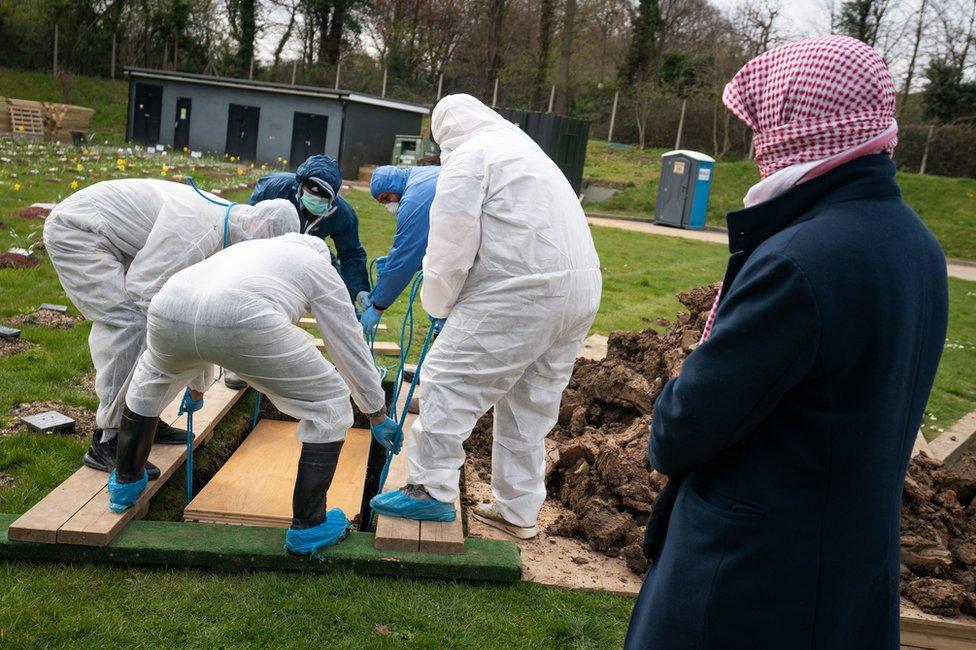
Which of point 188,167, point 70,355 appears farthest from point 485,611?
point 188,167

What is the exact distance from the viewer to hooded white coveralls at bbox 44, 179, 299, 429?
378 centimetres

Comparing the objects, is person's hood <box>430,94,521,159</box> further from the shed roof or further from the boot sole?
the shed roof

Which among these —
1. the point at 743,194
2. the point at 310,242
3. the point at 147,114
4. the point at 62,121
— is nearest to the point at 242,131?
the point at 147,114

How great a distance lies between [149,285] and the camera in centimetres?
379

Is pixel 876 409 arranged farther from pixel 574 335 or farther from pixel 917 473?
pixel 917 473

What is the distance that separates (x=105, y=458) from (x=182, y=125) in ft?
85.2

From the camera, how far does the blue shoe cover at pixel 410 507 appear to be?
3.55m

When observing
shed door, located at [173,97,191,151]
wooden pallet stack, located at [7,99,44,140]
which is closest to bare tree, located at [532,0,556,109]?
shed door, located at [173,97,191,151]

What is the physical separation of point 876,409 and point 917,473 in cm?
316

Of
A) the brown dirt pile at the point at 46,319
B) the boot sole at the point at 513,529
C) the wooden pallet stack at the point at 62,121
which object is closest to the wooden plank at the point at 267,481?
the boot sole at the point at 513,529

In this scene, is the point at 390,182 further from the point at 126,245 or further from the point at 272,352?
the point at 272,352

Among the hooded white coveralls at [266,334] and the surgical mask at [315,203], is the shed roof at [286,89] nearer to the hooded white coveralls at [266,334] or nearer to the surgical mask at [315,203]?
the surgical mask at [315,203]

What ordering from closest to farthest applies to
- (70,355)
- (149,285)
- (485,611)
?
(485,611)
(149,285)
(70,355)

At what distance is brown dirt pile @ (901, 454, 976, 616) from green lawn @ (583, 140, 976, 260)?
57.3ft
